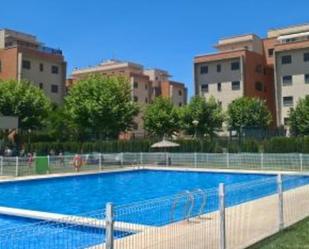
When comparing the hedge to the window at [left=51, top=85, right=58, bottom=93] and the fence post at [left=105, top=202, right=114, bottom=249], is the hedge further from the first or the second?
the fence post at [left=105, top=202, right=114, bottom=249]

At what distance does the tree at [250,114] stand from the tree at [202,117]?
264 centimetres

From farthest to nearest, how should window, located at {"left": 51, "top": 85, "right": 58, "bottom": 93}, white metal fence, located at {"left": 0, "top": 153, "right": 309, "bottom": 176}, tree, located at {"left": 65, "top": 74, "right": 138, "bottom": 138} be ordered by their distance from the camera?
window, located at {"left": 51, "top": 85, "right": 58, "bottom": 93} < tree, located at {"left": 65, "top": 74, "right": 138, "bottom": 138} < white metal fence, located at {"left": 0, "top": 153, "right": 309, "bottom": 176}

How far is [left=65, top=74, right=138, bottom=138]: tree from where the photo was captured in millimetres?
41562

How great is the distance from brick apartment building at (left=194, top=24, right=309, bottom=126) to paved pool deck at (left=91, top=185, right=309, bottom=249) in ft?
144

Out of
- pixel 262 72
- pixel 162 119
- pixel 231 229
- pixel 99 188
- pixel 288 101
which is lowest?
pixel 99 188

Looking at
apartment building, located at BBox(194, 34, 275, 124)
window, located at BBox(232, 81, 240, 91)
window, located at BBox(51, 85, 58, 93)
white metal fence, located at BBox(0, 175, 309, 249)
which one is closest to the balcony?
window, located at BBox(51, 85, 58, 93)

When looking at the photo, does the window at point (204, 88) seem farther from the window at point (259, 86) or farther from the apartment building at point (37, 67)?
the apartment building at point (37, 67)

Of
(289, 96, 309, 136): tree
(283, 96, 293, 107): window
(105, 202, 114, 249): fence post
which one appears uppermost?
(283, 96, 293, 107): window

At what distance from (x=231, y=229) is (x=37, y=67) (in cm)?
5155

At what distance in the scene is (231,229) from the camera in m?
9.63

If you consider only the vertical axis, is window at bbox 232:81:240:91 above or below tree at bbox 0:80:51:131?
above

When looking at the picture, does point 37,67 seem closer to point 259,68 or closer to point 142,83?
point 142,83

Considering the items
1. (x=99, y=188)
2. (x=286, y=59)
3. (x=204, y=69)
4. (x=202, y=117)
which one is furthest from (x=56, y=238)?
(x=204, y=69)

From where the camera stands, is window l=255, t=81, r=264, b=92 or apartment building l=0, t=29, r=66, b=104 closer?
apartment building l=0, t=29, r=66, b=104
